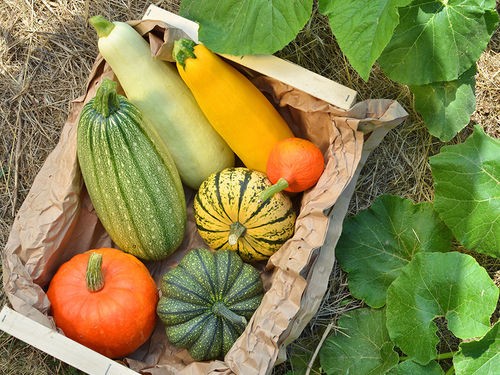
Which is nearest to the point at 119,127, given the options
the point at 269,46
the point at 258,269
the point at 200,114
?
the point at 200,114

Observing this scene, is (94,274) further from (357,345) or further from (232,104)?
(357,345)

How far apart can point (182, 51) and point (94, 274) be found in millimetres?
821

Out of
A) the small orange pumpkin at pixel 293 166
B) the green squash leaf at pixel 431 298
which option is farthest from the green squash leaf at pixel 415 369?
the small orange pumpkin at pixel 293 166

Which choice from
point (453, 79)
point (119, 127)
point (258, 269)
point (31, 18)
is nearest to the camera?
point (119, 127)

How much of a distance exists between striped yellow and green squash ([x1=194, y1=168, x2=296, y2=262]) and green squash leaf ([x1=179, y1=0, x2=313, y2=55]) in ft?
1.48

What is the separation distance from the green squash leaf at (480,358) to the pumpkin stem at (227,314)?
758 mm

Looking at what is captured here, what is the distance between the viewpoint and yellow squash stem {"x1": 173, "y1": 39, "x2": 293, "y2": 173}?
8.38ft

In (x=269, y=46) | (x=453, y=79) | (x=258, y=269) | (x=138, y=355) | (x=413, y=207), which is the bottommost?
(x=138, y=355)

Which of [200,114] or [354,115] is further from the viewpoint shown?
[200,114]

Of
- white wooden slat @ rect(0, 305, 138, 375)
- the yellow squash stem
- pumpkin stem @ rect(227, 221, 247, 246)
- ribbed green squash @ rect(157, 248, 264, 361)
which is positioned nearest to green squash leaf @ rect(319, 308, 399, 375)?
ribbed green squash @ rect(157, 248, 264, 361)

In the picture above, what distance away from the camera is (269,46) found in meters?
2.51

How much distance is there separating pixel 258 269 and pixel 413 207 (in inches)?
25.0

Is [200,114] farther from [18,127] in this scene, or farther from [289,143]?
[18,127]

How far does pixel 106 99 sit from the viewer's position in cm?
240
